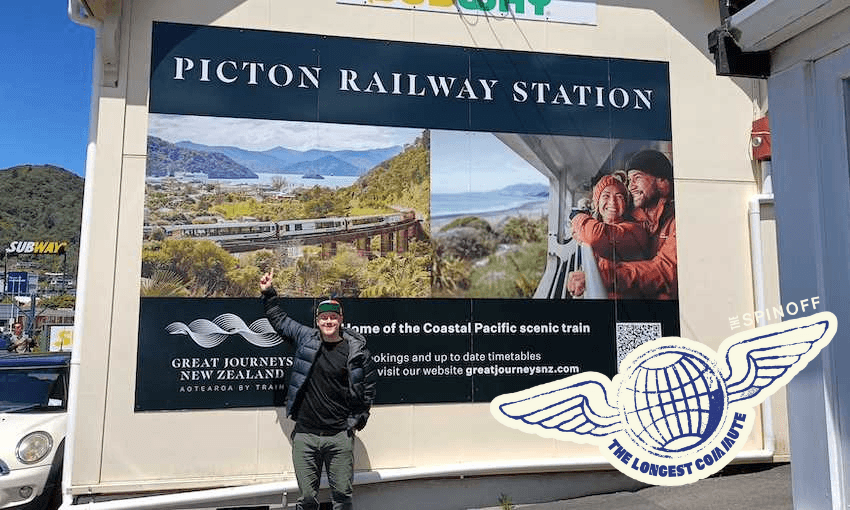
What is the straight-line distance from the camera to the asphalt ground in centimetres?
543

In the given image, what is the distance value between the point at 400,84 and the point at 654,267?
10.2 feet

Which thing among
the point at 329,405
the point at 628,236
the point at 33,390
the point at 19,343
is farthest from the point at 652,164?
the point at 19,343

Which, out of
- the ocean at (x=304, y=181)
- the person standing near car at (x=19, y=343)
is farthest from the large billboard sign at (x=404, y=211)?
the person standing near car at (x=19, y=343)

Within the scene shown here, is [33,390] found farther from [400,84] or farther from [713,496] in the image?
[713,496]

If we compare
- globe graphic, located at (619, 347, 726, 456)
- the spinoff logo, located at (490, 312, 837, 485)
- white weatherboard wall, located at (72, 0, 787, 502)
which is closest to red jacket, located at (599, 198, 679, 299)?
white weatherboard wall, located at (72, 0, 787, 502)

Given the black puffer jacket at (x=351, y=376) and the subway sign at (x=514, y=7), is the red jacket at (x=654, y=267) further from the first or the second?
the black puffer jacket at (x=351, y=376)

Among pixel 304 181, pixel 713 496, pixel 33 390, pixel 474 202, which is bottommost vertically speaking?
pixel 713 496

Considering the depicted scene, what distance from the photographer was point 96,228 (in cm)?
557

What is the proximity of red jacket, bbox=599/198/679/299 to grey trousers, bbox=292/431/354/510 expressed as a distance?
306cm

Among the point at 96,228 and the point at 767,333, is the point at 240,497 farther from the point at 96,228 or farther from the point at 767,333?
the point at 767,333

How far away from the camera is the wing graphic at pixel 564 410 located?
6.05 metres

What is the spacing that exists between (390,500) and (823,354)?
14.7 ft

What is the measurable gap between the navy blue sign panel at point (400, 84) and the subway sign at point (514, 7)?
39 cm

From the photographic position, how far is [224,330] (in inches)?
224
